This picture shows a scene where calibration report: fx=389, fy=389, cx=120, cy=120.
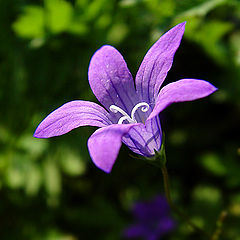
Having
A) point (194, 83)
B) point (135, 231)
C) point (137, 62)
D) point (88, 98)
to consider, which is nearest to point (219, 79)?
point (137, 62)

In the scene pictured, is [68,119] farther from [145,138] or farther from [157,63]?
[157,63]

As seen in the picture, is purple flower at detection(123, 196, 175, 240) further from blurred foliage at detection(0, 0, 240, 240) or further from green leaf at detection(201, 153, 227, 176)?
green leaf at detection(201, 153, 227, 176)

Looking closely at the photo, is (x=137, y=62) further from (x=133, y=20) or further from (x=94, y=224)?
(x=94, y=224)

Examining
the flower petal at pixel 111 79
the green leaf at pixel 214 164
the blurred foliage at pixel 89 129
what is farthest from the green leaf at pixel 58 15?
the green leaf at pixel 214 164

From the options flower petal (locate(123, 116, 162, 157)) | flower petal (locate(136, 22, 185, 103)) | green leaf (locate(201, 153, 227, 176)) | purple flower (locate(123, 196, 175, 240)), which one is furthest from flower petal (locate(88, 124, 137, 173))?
purple flower (locate(123, 196, 175, 240))

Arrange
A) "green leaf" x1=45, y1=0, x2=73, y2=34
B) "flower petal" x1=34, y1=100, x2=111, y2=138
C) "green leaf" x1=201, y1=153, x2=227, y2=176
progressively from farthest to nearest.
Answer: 1. "green leaf" x1=201, y1=153, x2=227, y2=176
2. "green leaf" x1=45, y1=0, x2=73, y2=34
3. "flower petal" x1=34, y1=100, x2=111, y2=138
